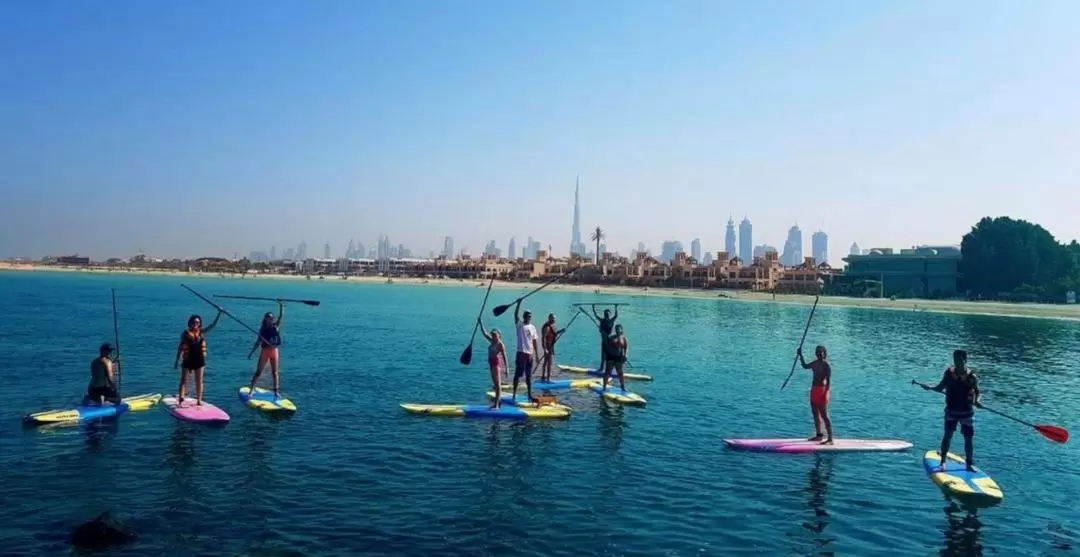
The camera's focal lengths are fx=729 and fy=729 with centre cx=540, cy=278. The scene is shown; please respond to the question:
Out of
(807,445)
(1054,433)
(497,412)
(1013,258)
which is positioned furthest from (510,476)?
(1013,258)

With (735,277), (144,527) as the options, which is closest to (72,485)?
(144,527)

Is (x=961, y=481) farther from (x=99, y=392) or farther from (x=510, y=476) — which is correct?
(x=99, y=392)

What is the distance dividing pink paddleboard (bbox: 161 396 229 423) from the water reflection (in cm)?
1473

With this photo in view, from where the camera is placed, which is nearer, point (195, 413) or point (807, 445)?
point (807, 445)

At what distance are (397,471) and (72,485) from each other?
17.5 feet

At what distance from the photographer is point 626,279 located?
7357 inches

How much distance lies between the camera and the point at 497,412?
60.5 ft

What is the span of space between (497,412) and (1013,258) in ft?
408

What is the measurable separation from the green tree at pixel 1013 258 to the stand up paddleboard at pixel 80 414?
5040 inches

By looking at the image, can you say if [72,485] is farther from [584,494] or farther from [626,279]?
[626,279]

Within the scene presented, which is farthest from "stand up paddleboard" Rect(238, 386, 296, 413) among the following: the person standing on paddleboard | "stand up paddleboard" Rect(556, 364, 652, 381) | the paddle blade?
the paddle blade

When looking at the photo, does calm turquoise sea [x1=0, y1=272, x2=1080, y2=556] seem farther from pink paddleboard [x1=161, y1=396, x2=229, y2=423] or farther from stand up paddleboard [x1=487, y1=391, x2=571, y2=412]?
stand up paddleboard [x1=487, y1=391, x2=571, y2=412]

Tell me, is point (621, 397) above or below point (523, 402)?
below

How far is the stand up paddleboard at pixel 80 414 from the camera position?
1622 centimetres
